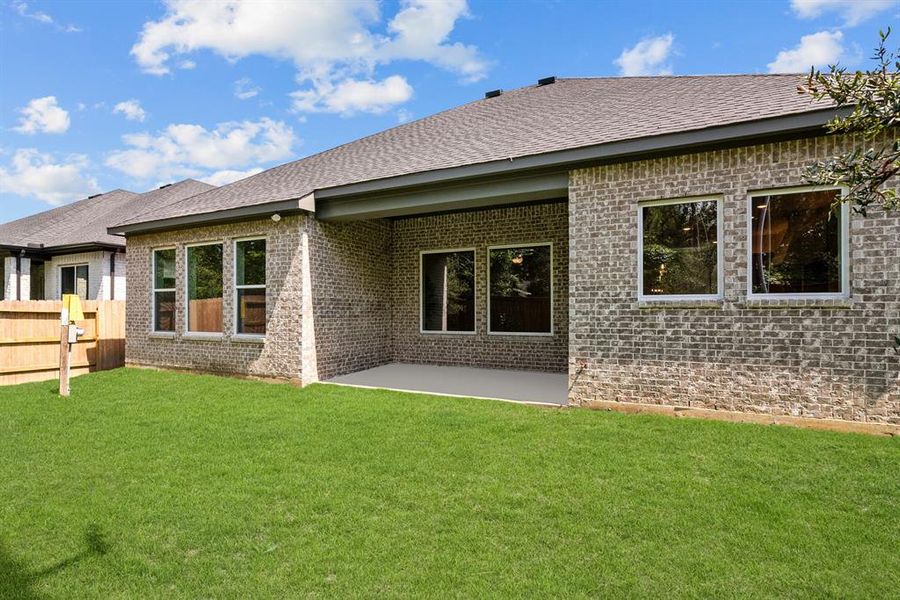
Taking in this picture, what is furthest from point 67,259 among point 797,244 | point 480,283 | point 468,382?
point 797,244

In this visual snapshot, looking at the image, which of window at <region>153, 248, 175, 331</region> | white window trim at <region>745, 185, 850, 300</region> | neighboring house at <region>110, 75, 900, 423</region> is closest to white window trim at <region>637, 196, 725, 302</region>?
neighboring house at <region>110, 75, 900, 423</region>

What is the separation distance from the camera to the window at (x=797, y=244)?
5332 mm

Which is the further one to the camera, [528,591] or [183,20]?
[183,20]

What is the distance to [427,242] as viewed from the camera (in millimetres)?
10938

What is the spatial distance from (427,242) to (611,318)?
5593 millimetres

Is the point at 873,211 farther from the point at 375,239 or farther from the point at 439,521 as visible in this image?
the point at 375,239

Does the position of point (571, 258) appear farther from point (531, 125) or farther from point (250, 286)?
point (250, 286)

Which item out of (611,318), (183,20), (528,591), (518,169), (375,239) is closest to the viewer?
(528,591)

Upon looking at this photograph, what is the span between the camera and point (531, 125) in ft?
27.9

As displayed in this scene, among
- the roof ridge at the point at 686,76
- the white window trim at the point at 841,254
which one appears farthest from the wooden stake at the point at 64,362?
the roof ridge at the point at 686,76

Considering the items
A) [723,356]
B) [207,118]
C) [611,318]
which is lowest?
[723,356]

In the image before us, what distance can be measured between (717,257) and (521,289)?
459 cm

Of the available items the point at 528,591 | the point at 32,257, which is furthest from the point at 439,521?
the point at 32,257

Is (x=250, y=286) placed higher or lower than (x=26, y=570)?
higher
